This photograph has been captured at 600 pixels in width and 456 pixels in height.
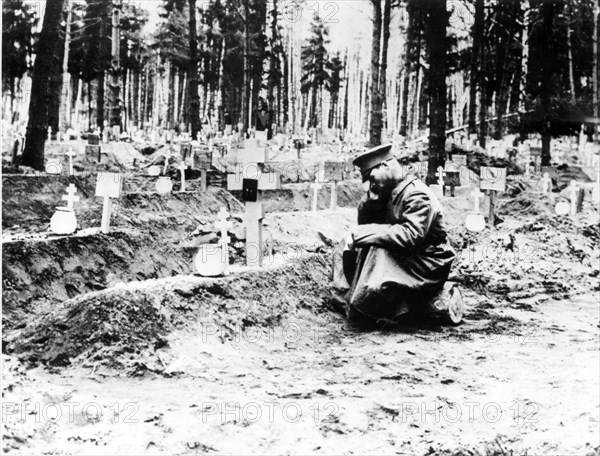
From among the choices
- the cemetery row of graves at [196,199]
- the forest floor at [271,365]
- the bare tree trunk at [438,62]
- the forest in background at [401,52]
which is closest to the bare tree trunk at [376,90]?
the forest in background at [401,52]

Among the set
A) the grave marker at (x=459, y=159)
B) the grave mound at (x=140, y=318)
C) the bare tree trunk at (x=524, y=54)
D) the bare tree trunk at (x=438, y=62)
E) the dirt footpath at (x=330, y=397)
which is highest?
the bare tree trunk at (x=524, y=54)

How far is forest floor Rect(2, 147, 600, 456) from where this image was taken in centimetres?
384

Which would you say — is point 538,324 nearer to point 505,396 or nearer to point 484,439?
point 505,396

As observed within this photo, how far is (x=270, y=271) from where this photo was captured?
291 inches

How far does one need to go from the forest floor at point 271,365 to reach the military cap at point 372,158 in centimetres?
162

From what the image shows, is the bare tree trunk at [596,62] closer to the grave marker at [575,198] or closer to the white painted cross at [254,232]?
the grave marker at [575,198]

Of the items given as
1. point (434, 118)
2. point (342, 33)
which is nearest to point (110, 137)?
point (342, 33)

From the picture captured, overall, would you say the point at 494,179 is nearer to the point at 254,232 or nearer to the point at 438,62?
the point at 438,62

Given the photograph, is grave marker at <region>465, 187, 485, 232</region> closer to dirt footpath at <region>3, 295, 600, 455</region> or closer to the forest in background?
the forest in background

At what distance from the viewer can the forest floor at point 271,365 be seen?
3.84 metres

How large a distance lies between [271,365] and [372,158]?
2408 mm

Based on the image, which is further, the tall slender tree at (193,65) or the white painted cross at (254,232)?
the tall slender tree at (193,65)

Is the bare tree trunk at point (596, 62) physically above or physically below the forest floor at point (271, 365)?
above

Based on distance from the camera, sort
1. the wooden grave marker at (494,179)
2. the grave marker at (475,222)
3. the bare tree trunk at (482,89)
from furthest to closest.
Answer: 1. the bare tree trunk at (482,89)
2. the grave marker at (475,222)
3. the wooden grave marker at (494,179)
